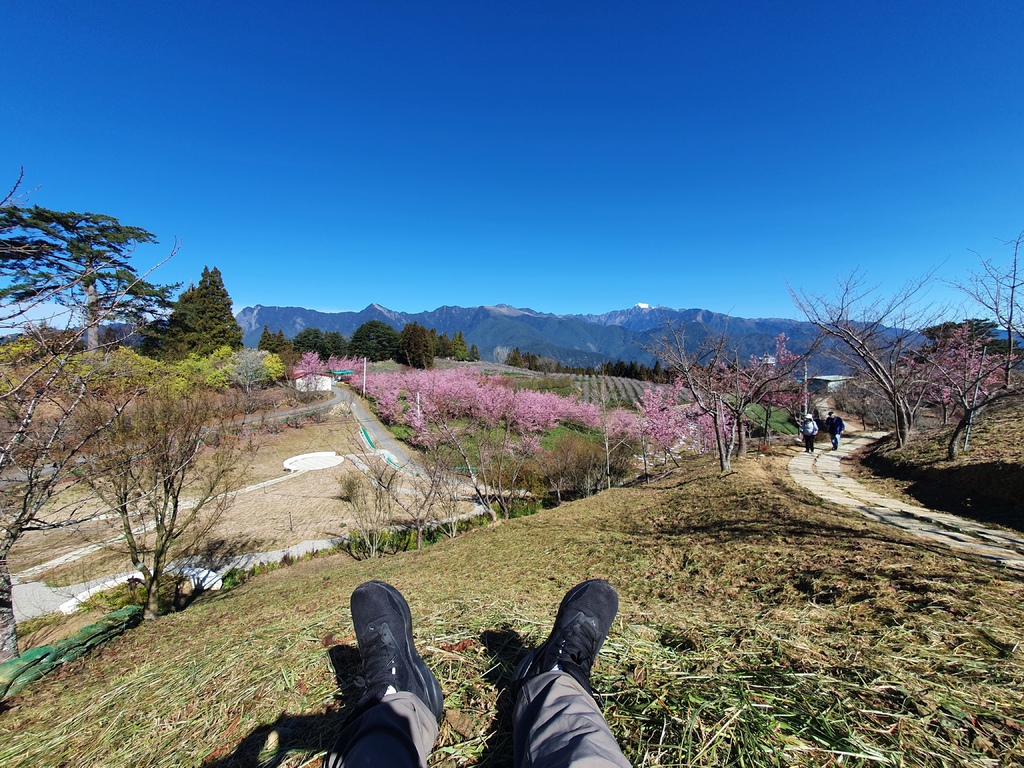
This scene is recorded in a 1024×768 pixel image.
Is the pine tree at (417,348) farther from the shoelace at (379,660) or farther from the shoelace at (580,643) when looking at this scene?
the shoelace at (580,643)

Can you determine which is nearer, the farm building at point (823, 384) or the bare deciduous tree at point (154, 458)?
the bare deciduous tree at point (154, 458)

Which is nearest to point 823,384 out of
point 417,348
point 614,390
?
point 614,390

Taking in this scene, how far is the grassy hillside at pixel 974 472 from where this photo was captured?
15.6 feet

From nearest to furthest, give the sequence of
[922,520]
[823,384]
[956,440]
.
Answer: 1. [922,520]
2. [956,440]
3. [823,384]

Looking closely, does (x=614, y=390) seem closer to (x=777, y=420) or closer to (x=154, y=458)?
(x=777, y=420)

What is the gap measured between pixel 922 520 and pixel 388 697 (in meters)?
5.94

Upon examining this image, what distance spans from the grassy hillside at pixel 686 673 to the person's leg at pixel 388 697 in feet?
0.46

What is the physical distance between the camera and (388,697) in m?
1.52

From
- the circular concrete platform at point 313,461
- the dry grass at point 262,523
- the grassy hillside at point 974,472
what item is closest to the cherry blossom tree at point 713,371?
the grassy hillside at point 974,472

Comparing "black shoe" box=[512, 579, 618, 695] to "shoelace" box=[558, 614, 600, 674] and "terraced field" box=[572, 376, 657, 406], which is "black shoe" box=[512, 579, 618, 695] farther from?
"terraced field" box=[572, 376, 657, 406]

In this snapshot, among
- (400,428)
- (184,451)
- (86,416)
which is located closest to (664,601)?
(184,451)

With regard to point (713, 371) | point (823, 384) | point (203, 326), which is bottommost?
point (823, 384)

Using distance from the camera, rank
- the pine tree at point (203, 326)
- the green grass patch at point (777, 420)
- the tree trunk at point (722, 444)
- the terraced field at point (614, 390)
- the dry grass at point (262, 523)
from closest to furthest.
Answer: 1. the tree trunk at point (722, 444)
2. the dry grass at point (262, 523)
3. the green grass patch at point (777, 420)
4. the pine tree at point (203, 326)
5. the terraced field at point (614, 390)

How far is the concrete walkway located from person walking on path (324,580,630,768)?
354 centimetres
